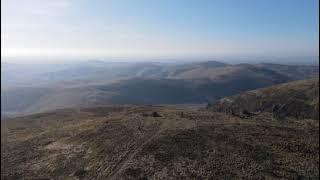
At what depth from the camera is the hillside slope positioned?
77062 millimetres

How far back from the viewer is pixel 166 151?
3959 cm

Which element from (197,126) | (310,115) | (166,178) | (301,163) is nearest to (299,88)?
(310,115)

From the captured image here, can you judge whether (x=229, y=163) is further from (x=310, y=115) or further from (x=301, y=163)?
(x=310, y=115)

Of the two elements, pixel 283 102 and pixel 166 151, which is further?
pixel 283 102

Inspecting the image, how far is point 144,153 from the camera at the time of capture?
3925cm

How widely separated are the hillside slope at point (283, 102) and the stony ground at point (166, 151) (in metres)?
24.4

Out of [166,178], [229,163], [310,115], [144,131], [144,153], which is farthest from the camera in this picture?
[310,115]

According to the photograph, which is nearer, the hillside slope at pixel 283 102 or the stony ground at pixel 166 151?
the stony ground at pixel 166 151

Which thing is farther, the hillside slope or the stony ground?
the hillside slope

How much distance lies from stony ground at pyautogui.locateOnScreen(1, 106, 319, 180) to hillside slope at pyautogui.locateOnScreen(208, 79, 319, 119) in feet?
80.1

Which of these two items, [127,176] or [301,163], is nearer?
[127,176]

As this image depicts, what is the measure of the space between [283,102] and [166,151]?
1981 inches

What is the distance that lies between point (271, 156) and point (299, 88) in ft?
177

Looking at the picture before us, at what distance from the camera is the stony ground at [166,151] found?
35.8m
